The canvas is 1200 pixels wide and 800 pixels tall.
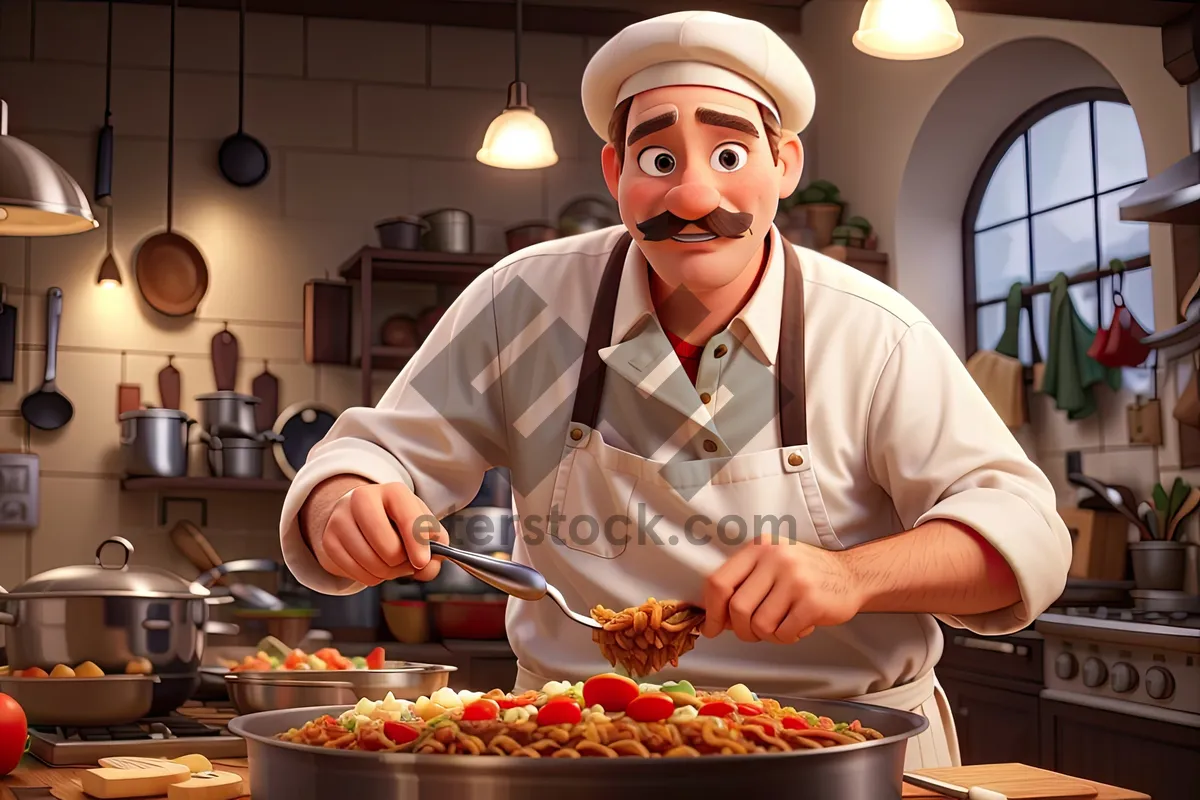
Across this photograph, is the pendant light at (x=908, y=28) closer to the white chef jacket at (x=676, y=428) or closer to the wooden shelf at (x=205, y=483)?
the white chef jacket at (x=676, y=428)

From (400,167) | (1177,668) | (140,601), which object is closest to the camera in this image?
(140,601)

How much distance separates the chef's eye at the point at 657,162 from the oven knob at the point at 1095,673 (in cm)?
201

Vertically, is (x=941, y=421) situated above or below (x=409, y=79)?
below

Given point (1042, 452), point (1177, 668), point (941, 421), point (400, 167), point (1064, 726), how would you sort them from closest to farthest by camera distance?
point (941, 421) → point (1177, 668) → point (1064, 726) → point (1042, 452) → point (400, 167)

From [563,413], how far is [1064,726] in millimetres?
2069

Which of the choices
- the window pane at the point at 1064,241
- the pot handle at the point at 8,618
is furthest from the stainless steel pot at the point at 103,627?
the window pane at the point at 1064,241

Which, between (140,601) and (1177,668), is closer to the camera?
(140,601)

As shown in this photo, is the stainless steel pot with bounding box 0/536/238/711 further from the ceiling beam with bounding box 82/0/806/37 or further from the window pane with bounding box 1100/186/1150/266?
the ceiling beam with bounding box 82/0/806/37

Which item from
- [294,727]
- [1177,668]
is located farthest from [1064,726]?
[294,727]

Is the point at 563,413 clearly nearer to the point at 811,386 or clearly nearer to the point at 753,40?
the point at 811,386

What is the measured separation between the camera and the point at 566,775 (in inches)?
30.6

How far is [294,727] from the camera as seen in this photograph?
1.08m

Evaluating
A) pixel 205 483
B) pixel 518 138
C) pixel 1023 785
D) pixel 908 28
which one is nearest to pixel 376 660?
pixel 1023 785

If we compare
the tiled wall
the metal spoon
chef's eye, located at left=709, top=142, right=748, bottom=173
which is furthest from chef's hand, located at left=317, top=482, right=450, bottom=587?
the tiled wall
